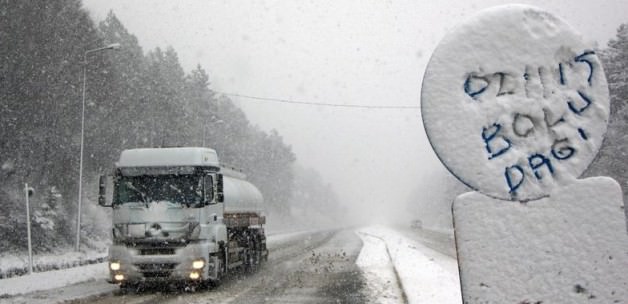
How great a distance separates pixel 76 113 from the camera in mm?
36219

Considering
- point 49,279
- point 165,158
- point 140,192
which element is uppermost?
point 165,158

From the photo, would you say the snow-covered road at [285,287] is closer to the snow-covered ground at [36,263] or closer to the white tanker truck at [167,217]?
the white tanker truck at [167,217]

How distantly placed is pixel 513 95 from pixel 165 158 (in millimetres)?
13054

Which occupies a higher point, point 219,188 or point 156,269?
point 219,188

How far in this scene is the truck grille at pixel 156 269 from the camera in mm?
13586

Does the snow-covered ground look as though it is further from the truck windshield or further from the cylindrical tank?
the cylindrical tank

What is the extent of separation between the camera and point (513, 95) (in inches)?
86.3

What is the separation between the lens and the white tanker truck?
44.8 ft

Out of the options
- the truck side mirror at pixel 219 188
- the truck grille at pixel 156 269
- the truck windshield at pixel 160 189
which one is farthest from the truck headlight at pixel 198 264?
the truck side mirror at pixel 219 188

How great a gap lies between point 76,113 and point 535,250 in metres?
37.4

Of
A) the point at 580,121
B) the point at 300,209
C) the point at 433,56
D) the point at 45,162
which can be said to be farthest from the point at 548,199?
the point at 300,209

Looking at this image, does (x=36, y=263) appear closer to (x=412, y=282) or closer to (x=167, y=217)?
(x=167, y=217)

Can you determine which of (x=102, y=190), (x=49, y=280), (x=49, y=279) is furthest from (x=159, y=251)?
(x=49, y=279)

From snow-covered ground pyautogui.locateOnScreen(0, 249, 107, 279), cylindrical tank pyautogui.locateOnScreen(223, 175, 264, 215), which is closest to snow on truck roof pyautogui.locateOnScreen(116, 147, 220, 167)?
cylindrical tank pyautogui.locateOnScreen(223, 175, 264, 215)
